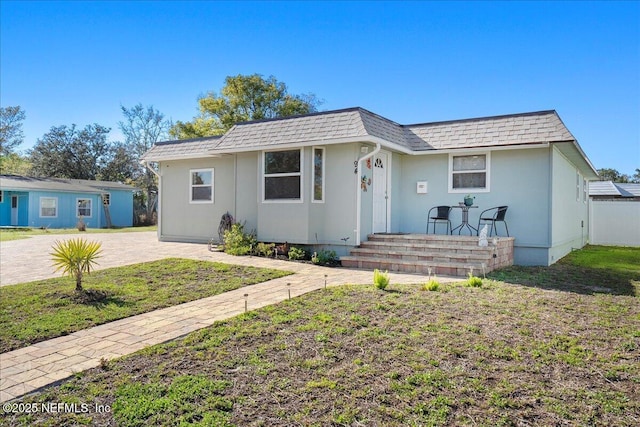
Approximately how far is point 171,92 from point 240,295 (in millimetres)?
22530

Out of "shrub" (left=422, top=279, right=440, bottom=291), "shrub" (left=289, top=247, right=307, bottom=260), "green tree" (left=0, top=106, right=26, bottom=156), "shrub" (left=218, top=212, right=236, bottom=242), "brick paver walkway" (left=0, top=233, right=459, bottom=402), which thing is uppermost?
"green tree" (left=0, top=106, right=26, bottom=156)

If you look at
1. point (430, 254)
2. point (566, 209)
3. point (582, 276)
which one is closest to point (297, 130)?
point (430, 254)

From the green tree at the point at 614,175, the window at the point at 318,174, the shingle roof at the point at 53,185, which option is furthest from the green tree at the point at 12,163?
the green tree at the point at 614,175

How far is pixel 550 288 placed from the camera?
6633 millimetres

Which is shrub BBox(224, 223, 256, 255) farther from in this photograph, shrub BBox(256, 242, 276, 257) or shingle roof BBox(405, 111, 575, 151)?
shingle roof BBox(405, 111, 575, 151)

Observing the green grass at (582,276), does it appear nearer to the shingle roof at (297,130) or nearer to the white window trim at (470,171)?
the white window trim at (470,171)

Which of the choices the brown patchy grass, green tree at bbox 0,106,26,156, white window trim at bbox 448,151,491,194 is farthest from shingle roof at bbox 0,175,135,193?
the brown patchy grass

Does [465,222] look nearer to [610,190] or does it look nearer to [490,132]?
[490,132]

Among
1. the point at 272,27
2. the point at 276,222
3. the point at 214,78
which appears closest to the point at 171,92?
the point at 214,78

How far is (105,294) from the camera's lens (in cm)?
597

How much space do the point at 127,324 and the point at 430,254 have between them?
232 inches

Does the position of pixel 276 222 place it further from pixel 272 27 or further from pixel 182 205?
pixel 272 27

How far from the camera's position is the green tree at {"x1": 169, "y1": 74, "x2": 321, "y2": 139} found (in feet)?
86.9

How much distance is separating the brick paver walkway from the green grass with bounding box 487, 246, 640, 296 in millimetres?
1677
